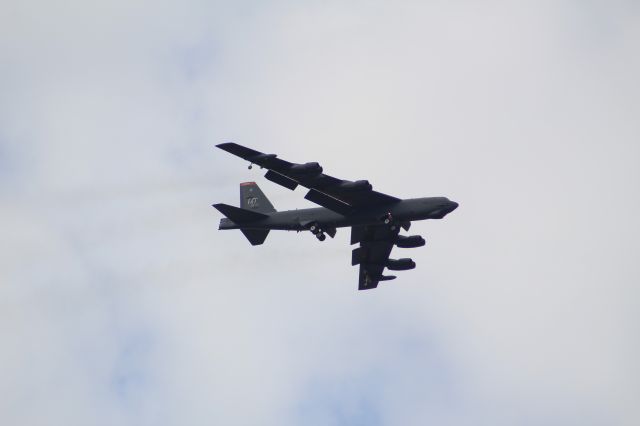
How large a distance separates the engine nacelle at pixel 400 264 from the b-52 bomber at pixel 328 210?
42.0 inches

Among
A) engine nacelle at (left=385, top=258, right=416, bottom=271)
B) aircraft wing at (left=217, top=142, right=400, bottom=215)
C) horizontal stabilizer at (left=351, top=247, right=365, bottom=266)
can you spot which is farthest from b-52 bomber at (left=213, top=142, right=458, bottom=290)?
engine nacelle at (left=385, top=258, right=416, bottom=271)

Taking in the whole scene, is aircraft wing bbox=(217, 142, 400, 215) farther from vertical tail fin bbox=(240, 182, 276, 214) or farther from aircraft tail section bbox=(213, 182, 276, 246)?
vertical tail fin bbox=(240, 182, 276, 214)

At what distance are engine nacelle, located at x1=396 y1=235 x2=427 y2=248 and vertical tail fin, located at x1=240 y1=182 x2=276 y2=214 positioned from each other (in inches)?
352

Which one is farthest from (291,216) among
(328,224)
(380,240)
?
(380,240)

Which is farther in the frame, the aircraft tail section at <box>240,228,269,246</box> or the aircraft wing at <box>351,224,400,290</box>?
the aircraft wing at <box>351,224,400,290</box>

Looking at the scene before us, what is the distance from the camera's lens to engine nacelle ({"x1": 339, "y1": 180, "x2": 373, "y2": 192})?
6962 centimetres

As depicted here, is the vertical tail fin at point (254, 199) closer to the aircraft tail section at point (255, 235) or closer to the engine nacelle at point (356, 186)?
the aircraft tail section at point (255, 235)

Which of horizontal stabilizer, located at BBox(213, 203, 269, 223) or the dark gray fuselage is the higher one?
horizontal stabilizer, located at BBox(213, 203, 269, 223)

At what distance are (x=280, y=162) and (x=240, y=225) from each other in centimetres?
753

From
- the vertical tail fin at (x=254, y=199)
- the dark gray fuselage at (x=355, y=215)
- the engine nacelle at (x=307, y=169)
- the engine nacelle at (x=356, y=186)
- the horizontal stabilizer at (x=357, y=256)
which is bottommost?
the horizontal stabilizer at (x=357, y=256)

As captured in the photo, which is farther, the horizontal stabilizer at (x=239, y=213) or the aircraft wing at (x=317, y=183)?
the horizontal stabilizer at (x=239, y=213)

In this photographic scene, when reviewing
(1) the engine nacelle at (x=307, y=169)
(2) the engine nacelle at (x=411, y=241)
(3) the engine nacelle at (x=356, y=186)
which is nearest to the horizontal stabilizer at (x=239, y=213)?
(1) the engine nacelle at (x=307, y=169)

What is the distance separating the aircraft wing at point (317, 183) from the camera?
67500 mm

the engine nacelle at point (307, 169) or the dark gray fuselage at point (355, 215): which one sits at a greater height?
the engine nacelle at point (307, 169)
